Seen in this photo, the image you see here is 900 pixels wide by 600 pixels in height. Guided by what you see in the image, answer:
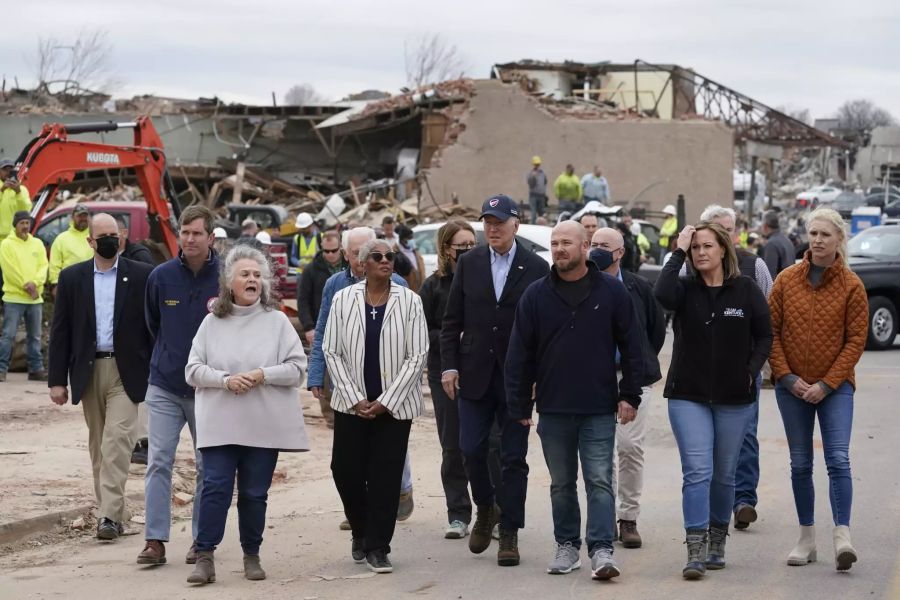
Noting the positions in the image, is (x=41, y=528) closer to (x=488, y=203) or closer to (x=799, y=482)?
(x=488, y=203)

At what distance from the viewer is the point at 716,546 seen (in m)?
7.91

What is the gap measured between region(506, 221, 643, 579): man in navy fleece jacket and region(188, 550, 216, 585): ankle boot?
5.96 ft

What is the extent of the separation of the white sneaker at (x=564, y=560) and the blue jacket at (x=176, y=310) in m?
2.25

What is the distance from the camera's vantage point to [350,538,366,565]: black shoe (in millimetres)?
8117

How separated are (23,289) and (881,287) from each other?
40.2 ft

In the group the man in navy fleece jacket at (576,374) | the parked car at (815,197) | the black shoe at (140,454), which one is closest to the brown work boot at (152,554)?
the man in navy fleece jacket at (576,374)

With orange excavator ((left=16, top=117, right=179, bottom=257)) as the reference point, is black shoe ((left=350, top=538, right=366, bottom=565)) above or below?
below

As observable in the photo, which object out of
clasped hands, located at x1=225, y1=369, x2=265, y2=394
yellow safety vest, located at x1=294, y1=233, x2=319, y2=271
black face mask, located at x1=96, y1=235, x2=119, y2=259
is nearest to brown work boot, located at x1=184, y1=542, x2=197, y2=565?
clasped hands, located at x1=225, y1=369, x2=265, y2=394

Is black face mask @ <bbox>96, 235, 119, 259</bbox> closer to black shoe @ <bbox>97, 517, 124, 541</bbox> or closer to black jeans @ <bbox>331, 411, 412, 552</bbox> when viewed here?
black shoe @ <bbox>97, 517, 124, 541</bbox>

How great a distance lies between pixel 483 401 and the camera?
Answer: 830 cm

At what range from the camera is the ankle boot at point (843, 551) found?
303 inches

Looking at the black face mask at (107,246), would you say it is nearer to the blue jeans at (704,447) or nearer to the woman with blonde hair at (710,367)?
the woman with blonde hair at (710,367)

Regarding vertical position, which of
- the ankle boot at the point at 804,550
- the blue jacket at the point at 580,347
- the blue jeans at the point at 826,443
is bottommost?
the ankle boot at the point at 804,550

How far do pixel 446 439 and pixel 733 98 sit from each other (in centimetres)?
3689
